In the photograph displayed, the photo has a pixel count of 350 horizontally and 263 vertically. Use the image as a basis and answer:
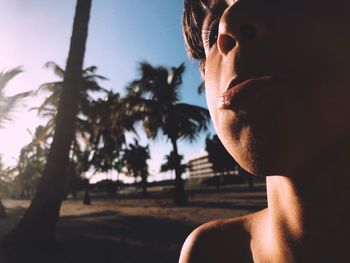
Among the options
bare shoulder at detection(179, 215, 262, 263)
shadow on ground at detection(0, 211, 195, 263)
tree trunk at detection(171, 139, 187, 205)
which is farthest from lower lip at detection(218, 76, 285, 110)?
tree trunk at detection(171, 139, 187, 205)

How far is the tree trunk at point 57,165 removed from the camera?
21.3ft

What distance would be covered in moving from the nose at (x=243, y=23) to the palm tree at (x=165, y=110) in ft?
47.3

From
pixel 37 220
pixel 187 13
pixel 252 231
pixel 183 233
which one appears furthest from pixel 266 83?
pixel 183 233

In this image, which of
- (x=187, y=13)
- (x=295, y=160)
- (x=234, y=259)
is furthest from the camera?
(x=187, y=13)

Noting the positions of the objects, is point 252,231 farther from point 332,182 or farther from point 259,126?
point 259,126

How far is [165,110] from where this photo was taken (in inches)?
603

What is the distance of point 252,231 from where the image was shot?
838 millimetres

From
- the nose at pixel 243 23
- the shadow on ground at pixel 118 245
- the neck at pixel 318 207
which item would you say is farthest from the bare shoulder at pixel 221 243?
the shadow on ground at pixel 118 245

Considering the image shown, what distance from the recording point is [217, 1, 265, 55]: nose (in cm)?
51

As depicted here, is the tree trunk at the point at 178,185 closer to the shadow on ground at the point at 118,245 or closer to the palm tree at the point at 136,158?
the shadow on ground at the point at 118,245

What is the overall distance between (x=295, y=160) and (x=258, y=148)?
58 millimetres

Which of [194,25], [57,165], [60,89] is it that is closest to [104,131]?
[60,89]

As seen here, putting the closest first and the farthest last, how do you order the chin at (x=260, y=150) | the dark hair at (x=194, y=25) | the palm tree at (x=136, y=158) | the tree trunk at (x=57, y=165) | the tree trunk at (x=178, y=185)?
the chin at (x=260, y=150) → the dark hair at (x=194, y=25) → the tree trunk at (x=57, y=165) → the tree trunk at (x=178, y=185) → the palm tree at (x=136, y=158)

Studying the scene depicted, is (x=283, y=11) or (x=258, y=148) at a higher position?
(x=283, y=11)
